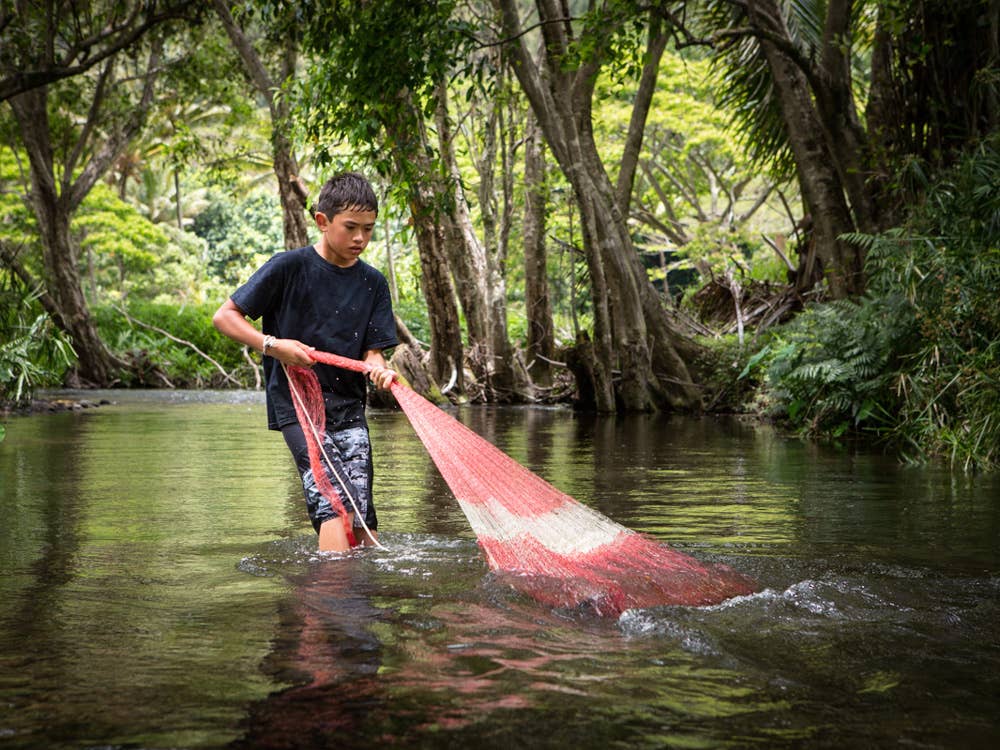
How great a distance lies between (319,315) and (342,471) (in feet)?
1.83

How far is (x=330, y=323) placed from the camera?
406cm

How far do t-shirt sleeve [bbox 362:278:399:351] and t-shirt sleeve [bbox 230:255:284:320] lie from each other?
1.24 feet

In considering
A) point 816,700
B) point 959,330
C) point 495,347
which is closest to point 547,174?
point 495,347

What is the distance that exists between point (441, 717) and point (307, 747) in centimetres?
29

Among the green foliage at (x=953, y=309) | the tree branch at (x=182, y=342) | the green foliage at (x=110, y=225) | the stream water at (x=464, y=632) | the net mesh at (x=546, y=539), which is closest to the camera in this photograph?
the stream water at (x=464, y=632)

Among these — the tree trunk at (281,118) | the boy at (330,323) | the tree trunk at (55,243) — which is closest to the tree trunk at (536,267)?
the tree trunk at (281,118)

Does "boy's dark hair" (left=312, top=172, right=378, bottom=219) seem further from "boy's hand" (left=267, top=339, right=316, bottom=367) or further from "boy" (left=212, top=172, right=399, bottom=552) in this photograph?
"boy's hand" (left=267, top=339, right=316, bottom=367)

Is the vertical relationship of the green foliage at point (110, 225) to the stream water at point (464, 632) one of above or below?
above

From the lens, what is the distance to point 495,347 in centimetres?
1630

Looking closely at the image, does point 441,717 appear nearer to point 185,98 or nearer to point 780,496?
point 780,496

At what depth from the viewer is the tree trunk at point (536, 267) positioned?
54.2 ft

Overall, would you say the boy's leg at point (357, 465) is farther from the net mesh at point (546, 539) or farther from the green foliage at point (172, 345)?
the green foliage at point (172, 345)

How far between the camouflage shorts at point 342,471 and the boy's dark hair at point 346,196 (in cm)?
78

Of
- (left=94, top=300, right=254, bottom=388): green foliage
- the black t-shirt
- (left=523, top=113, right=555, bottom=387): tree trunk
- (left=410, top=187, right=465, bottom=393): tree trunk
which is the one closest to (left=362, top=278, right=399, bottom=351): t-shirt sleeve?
the black t-shirt
